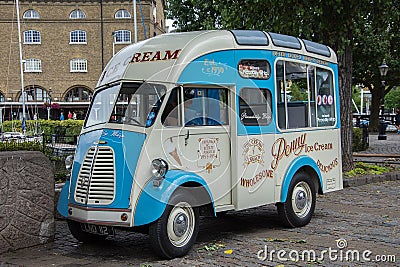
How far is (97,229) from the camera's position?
734 cm

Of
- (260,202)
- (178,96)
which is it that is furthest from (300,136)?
(178,96)

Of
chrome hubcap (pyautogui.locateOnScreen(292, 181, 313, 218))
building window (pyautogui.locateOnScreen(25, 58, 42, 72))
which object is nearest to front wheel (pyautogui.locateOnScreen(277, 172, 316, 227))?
chrome hubcap (pyautogui.locateOnScreen(292, 181, 313, 218))

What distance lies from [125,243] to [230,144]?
217 cm

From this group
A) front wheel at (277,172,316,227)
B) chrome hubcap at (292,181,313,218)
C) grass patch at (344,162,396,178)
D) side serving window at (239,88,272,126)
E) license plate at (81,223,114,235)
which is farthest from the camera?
grass patch at (344,162,396,178)

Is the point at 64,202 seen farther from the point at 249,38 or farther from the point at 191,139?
the point at 249,38

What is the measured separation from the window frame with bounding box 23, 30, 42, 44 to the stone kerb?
54.6 meters

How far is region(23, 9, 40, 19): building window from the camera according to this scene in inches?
2350

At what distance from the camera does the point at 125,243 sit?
827 centimetres

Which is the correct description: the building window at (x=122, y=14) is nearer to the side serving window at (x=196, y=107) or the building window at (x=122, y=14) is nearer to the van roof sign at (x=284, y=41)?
the van roof sign at (x=284, y=41)

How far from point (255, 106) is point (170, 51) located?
1.65m

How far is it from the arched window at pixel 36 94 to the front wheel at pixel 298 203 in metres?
51.9

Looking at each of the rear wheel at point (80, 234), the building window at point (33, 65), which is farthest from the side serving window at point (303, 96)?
the building window at point (33, 65)

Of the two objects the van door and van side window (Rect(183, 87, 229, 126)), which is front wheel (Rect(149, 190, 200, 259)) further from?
van side window (Rect(183, 87, 229, 126))

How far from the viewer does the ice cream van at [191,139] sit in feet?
23.1
